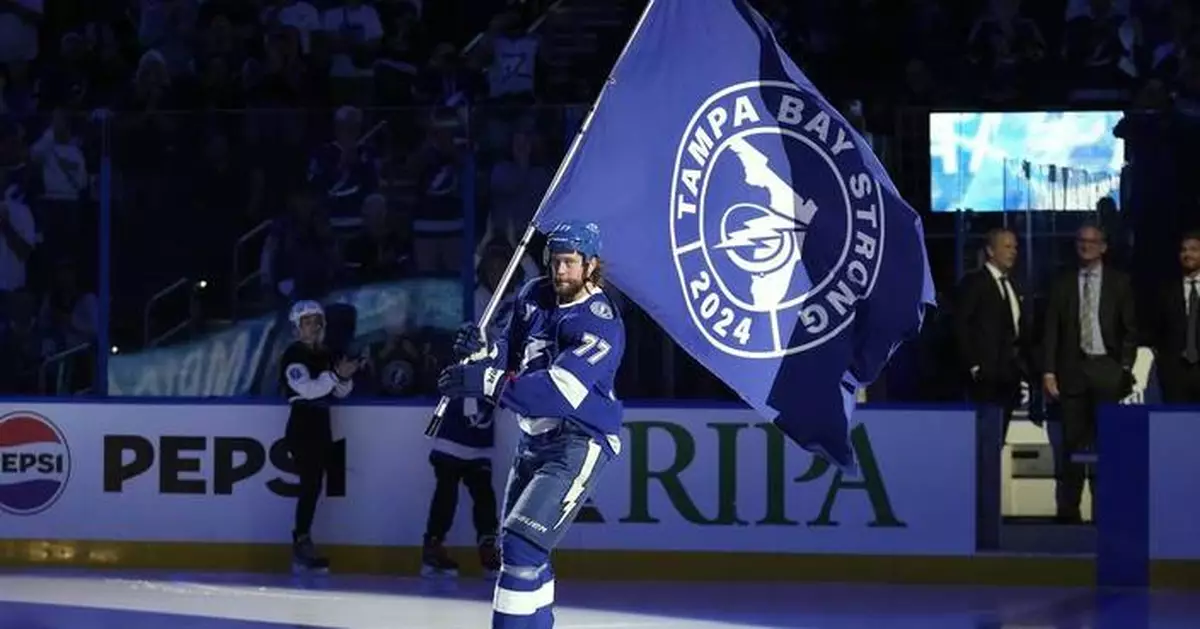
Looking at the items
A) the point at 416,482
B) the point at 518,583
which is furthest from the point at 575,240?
the point at 416,482

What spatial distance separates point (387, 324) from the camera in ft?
44.7

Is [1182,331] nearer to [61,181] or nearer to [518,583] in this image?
[518,583]

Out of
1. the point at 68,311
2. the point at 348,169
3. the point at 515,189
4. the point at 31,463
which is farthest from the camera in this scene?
the point at 68,311

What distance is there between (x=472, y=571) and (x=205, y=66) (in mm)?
5572

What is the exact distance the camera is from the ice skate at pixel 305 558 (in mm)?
13383

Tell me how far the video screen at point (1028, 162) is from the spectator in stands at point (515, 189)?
2183 mm

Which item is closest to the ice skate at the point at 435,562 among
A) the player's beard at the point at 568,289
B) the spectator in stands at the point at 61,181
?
the spectator in stands at the point at 61,181

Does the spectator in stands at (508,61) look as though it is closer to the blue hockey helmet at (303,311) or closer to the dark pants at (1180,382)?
the blue hockey helmet at (303,311)

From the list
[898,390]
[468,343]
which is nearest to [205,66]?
[898,390]

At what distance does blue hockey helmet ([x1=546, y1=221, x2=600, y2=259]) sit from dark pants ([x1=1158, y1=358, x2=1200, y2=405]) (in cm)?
539

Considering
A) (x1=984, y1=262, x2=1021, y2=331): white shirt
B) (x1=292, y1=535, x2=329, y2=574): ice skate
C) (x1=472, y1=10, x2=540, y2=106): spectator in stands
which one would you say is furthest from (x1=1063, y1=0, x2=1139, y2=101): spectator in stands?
(x1=292, y1=535, x2=329, y2=574): ice skate

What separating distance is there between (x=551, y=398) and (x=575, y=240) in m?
0.58

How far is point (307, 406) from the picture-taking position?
13.4 m

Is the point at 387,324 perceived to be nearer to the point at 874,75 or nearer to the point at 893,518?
the point at 893,518
